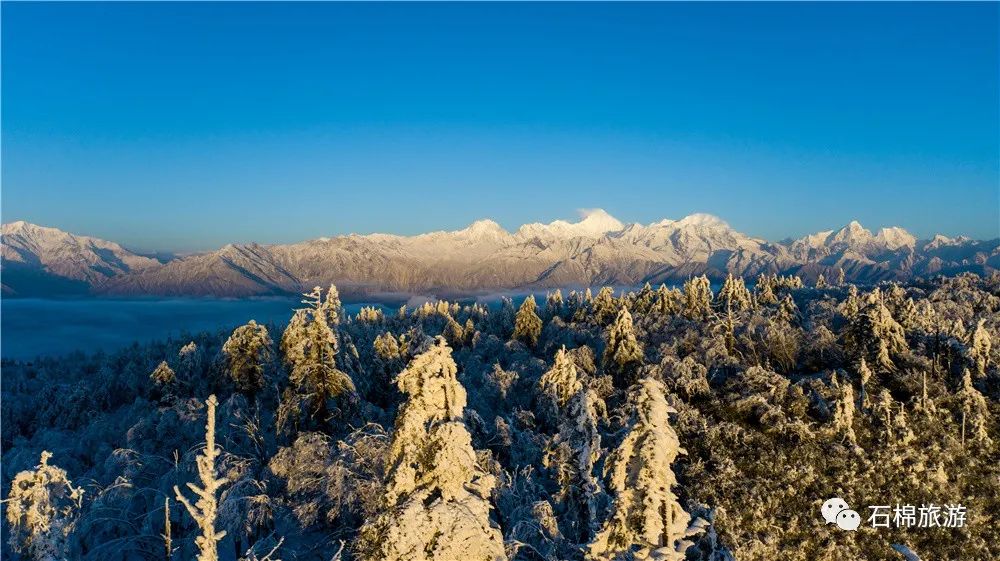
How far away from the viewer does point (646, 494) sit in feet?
37.7

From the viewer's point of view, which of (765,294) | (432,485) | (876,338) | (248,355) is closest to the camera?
(432,485)

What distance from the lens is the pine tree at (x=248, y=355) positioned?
127ft

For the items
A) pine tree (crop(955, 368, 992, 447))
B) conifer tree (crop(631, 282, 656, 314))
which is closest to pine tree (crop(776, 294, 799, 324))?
conifer tree (crop(631, 282, 656, 314))

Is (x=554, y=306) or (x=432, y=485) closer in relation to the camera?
(x=432, y=485)

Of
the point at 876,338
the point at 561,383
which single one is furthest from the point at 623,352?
the point at 876,338

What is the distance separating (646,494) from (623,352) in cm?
4525

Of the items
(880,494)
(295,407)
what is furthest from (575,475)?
(880,494)

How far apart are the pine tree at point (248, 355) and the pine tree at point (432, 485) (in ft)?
101

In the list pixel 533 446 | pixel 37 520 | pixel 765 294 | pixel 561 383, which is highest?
pixel 765 294

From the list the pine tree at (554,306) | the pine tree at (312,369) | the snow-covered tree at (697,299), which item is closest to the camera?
the pine tree at (312,369)

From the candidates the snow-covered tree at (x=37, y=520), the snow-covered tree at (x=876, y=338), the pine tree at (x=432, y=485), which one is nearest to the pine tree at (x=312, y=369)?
the snow-covered tree at (x=37, y=520)

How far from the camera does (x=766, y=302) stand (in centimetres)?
8788

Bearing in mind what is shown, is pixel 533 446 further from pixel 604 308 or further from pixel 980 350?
pixel 604 308

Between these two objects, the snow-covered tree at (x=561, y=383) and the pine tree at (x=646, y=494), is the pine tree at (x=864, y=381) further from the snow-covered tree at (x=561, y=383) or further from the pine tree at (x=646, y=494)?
the pine tree at (x=646, y=494)
